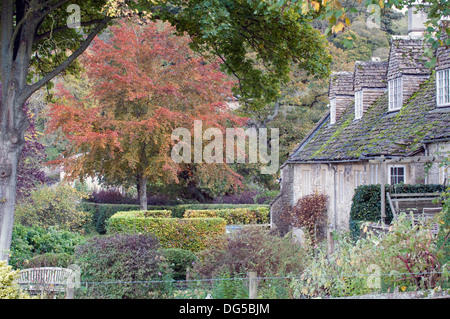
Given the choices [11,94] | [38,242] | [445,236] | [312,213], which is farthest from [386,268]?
[312,213]

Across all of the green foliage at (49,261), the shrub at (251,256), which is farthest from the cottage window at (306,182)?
the green foliage at (49,261)

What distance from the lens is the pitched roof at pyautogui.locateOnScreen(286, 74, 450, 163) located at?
14633 mm

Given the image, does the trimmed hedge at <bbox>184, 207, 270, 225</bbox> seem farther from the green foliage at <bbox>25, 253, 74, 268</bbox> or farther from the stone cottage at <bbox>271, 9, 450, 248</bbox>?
the green foliage at <bbox>25, 253, 74, 268</bbox>

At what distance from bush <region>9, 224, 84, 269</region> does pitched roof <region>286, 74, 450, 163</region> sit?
10445 millimetres

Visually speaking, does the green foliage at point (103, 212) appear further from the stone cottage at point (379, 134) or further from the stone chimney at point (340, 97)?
the stone chimney at point (340, 97)

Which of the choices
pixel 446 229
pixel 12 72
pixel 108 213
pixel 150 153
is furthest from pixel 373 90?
pixel 108 213

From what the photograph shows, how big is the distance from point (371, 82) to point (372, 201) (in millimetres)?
7049

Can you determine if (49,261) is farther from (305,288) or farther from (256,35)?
(305,288)

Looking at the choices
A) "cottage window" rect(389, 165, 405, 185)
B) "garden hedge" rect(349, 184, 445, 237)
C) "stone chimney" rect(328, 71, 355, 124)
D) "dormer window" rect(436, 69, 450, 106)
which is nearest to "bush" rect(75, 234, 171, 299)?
"garden hedge" rect(349, 184, 445, 237)

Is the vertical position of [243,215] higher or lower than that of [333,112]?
lower

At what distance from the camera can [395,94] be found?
18047 millimetres
